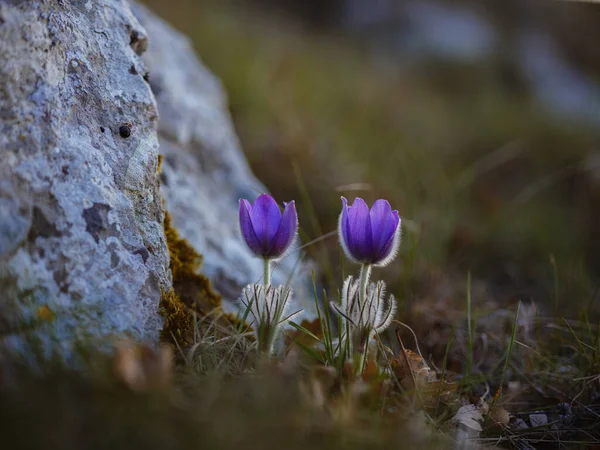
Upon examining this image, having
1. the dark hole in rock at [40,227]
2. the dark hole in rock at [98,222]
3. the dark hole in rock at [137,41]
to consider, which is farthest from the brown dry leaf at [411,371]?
the dark hole in rock at [137,41]

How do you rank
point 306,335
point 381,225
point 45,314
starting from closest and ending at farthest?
point 45,314
point 381,225
point 306,335

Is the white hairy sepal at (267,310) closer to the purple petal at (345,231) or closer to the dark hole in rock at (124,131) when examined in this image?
the purple petal at (345,231)

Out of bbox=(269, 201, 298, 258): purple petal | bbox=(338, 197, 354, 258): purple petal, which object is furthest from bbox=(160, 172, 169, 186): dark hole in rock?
bbox=(338, 197, 354, 258): purple petal

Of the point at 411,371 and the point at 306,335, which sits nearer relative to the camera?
the point at 411,371

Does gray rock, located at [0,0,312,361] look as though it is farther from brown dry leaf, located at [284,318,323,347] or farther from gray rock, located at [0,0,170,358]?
brown dry leaf, located at [284,318,323,347]

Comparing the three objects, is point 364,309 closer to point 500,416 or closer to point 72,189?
point 500,416

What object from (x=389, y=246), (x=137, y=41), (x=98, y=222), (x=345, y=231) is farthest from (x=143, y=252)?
(x=137, y=41)

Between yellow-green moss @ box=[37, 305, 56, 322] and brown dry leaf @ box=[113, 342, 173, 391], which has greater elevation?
yellow-green moss @ box=[37, 305, 56, 322]

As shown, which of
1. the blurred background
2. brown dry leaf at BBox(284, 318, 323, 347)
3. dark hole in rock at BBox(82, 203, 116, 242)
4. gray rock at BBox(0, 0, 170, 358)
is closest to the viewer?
gray rock at BBox(0, 0, 170, 358)
